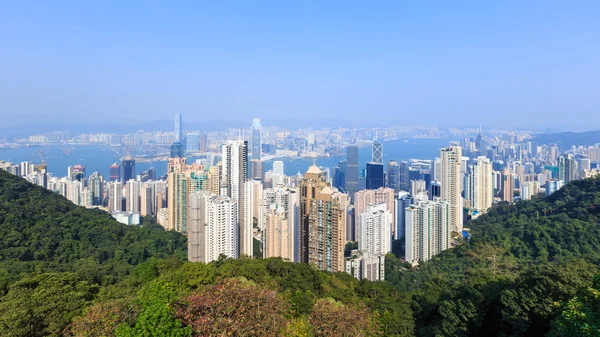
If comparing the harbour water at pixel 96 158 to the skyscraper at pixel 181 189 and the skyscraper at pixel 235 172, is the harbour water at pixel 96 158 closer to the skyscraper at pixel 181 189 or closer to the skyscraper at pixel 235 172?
the skyscraper at pixel 181 189

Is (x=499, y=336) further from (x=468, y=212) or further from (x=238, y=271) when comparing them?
(x=468, y=212)

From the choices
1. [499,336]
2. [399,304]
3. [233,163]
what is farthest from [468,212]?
[499,336]

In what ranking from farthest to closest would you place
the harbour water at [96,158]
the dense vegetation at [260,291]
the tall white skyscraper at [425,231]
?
the harbour water at [96,158]
the tall white skyscraper at [425,231]
the dense vegetation at [260,291]

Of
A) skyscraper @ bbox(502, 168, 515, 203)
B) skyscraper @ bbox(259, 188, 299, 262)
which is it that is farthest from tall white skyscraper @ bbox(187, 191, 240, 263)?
skyscraper @ bbox(502, 168, 515, 203)

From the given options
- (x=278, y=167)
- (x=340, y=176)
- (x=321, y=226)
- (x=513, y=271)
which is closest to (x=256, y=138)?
(x=278, y=167)

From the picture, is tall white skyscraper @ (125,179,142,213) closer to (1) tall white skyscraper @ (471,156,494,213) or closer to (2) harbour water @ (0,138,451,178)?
(2) harbour water @ (0,138,451,178)

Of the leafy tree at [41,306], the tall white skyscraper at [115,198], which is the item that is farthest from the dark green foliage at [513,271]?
the tall white skyscraper at [115,198]

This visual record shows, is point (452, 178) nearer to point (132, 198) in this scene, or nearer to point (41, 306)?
point (132, 198)
